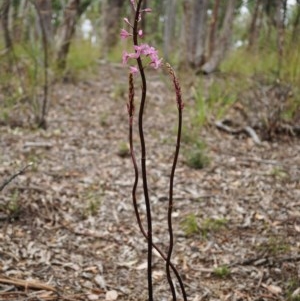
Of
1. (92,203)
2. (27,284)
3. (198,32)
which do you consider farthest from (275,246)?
(198,32)

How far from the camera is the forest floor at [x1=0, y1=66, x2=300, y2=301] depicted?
2406 mm

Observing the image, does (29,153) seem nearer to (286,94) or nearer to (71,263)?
(71,263)

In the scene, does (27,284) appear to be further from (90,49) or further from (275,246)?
(90,49)

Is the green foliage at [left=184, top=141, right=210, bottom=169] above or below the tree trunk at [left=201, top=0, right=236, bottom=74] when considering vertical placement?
below

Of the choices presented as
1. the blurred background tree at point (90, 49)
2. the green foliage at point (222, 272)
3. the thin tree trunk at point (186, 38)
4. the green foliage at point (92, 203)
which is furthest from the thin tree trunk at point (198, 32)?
the green foliage at point (222, 272)

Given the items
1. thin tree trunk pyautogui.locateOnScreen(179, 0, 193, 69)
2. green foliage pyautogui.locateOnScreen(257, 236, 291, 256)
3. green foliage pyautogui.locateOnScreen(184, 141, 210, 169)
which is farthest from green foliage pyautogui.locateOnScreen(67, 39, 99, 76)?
green foliage pyautogui.locateOnScreen(257, 236, 291, 256)

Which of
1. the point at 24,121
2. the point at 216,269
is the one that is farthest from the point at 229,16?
the point at 216,269

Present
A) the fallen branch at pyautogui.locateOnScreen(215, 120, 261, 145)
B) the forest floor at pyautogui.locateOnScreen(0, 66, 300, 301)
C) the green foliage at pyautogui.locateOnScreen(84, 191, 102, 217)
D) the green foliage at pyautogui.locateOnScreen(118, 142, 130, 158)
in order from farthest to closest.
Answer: the fallen branch at pyautogui.locateOnScreen(215, 120, 261, 145) < the green foliage at pyautogui.locateOnScreen(118, 142, 130, 158) < the green foliage at pyautogui.locateOnScreen(84, 191, 102, 217) < the forest floor at pyautogui.locateOnScreen(0, 66, 300, 301)

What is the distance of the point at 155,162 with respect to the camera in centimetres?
412

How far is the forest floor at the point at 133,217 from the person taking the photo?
2.41 meters

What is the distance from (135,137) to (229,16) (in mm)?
3582

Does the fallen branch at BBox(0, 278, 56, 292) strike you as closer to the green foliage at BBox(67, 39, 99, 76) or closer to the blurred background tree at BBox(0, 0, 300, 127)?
the blurred background tree at BBox(0, 0, 300, 127)

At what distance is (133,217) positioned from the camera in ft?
10.5

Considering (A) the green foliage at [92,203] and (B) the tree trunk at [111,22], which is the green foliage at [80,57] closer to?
(B) the tree trunk at [111,22]
